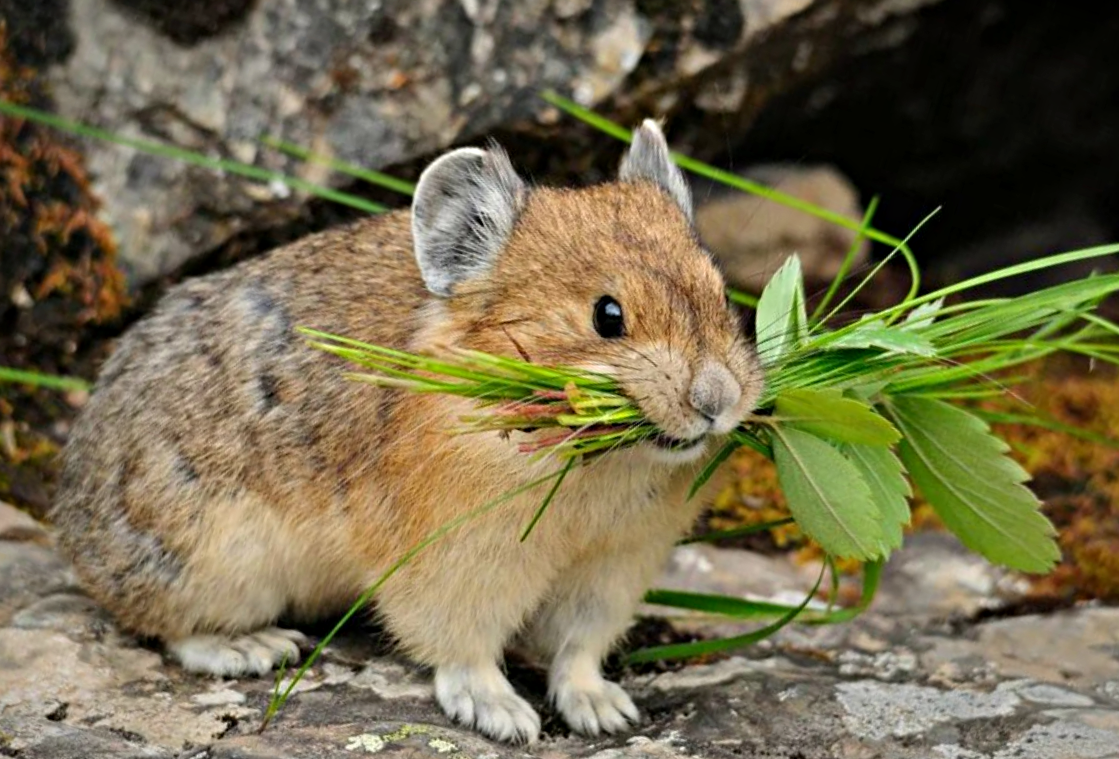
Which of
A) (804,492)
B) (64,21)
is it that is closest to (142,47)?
(64,21)

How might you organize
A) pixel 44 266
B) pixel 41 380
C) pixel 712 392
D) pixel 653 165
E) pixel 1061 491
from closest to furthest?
1. pixel 712 392
2. pixel 653 165
3. pixel 41 380
4. pixel 44 266
5. pixel 1061 491

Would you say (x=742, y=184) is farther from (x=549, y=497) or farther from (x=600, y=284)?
(x=549, y=497)

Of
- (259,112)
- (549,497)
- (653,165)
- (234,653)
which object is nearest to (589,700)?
(549,497)

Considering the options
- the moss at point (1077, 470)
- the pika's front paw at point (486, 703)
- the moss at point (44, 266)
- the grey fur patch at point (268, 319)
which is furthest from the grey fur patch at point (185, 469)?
the moss at point (1077, 470)

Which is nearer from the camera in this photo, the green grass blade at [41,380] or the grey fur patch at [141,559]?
the grey fur patch at [141,559]

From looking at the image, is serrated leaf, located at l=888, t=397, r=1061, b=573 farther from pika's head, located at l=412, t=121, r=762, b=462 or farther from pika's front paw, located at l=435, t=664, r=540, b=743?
pika's front paw, located at l=435, t=664, r=540, b=743

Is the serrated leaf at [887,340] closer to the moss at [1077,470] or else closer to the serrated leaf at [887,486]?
the serrated leaf at [887,486]
